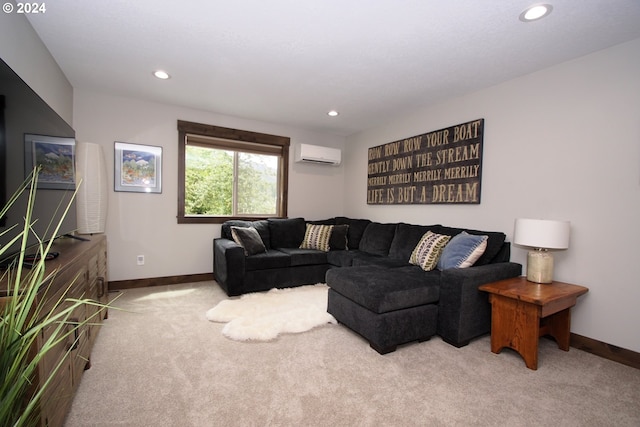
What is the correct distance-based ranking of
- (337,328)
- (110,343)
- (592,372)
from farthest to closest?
1. (337,328)
2. (110,343)
3. (592,372)

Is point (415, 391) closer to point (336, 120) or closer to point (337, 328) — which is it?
point (337, 328)

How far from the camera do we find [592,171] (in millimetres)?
2312

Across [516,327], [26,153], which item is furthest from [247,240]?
[516,327]

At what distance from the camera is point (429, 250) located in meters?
2.94

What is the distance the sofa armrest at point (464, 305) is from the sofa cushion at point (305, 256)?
1.80m

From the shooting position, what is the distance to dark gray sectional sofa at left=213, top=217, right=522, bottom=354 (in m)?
2.25

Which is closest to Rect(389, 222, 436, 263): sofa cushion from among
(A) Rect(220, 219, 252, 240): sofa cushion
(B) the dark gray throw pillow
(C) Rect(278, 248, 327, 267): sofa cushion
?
(C) Rect(278, 248, 327, 267): sofa cushion

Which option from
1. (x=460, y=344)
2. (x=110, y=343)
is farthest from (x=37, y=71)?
(x=460, y=344)

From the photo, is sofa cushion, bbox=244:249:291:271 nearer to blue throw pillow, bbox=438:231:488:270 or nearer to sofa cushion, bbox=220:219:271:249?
sofa cushion, bbox=220:219:271:249

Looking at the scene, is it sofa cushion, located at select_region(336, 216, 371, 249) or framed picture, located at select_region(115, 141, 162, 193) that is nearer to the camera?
framed picture, located at select_region(115, 141, 162, 193)

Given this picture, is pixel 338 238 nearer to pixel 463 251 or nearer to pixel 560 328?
pixel 463 251

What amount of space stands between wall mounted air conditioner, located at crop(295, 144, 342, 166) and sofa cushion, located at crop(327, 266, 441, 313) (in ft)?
7.68

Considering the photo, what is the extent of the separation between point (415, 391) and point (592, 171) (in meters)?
2.19

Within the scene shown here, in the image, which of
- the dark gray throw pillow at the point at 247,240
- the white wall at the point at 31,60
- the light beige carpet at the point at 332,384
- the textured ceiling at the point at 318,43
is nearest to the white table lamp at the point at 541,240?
the light beige carpet at the point at 332,384
